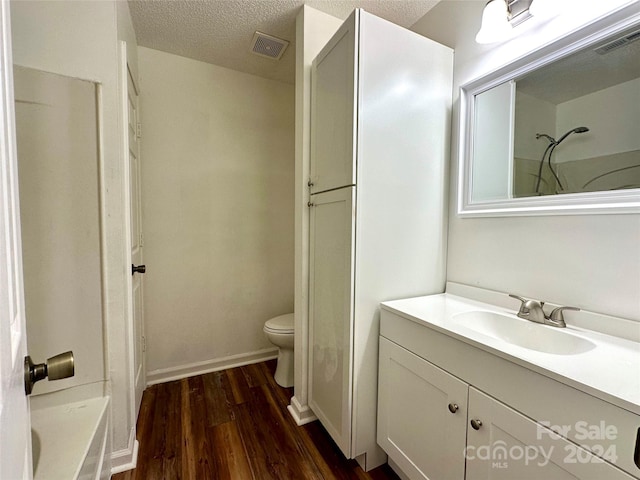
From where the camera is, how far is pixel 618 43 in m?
1.04

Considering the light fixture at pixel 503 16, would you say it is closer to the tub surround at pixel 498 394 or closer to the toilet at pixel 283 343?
the tub surround at pixel 498 394

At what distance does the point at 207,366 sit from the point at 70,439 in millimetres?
1200

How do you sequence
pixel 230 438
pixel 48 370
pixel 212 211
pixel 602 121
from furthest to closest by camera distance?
1. pixel 212 211
2. pixel 230 438
3. pixel 602 121
4. pixel 48 370

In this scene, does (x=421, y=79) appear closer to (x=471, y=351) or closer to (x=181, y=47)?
(x=471, y=351)

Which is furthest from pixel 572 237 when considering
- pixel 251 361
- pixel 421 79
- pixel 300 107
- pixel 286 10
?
pixel 251 361

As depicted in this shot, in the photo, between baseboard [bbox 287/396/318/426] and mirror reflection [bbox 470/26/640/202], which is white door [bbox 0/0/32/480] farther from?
mirror reflection [bbox 470/26/640/202]

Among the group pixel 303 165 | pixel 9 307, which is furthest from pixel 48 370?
pixel 303 165

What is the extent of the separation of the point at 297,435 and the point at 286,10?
2451 millimetres

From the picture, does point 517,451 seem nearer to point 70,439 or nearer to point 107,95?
point 70,439

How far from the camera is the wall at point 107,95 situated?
1.26m

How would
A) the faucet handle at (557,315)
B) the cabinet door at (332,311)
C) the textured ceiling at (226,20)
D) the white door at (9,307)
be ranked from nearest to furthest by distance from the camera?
the white door at (9,307) < the faucet handle at (557,315) < the cabinet door at (332,311) < the textured ceiling at (226,20)

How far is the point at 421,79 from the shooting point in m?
1.46

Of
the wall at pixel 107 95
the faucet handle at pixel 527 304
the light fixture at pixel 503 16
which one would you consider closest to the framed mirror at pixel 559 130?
the light fixture at pixel 503 16

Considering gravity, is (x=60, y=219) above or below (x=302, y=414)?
above
